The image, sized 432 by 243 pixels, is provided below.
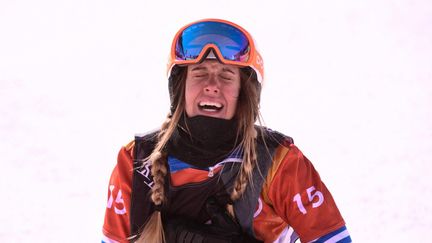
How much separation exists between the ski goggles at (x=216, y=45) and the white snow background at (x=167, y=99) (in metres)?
0.58

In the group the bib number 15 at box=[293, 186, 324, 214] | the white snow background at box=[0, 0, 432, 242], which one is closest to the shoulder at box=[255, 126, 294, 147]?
the bib number 15 at box=[293, 186, 324, 214]

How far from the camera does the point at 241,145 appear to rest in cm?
278

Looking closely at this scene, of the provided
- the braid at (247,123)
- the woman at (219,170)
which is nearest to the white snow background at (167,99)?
the braid at (247,123)

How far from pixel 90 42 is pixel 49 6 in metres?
2.04

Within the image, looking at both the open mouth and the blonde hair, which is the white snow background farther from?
the open mouth

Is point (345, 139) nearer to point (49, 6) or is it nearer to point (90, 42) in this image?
point (90, 42)

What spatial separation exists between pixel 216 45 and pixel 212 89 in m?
0.22

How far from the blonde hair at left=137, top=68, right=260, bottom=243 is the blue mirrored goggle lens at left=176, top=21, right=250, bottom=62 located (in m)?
0.13

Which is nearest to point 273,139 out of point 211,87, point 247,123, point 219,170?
point 247,123

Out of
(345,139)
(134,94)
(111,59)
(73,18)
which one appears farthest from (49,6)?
(345,139)

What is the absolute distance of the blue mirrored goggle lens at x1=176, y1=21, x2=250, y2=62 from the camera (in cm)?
277

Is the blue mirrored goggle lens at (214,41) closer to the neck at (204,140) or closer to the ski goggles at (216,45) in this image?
the ski goggles at (216,45)

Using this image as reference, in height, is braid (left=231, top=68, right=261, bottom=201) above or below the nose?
below

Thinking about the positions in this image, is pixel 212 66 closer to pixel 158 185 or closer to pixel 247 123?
pixel 247 123
